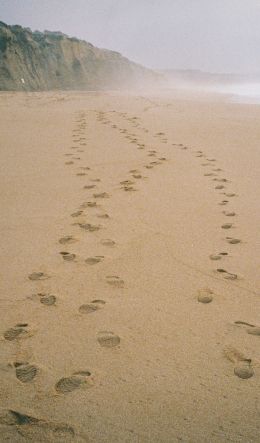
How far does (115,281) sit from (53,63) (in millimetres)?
30178

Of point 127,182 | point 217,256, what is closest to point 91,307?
point 217,256

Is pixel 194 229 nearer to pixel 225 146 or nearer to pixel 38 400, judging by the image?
pixel 38 400

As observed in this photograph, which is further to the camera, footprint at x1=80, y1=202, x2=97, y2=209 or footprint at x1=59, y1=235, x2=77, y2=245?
footprint at x1=80, y1=202, x2=97, y2=209

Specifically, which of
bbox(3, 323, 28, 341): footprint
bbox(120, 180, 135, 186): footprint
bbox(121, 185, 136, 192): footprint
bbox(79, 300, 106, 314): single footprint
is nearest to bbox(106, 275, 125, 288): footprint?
bbox(79, 300, 106, 314): single footprint

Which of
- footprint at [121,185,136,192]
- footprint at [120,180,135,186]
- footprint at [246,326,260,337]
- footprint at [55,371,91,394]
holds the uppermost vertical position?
footprint at [120,180,135,186]

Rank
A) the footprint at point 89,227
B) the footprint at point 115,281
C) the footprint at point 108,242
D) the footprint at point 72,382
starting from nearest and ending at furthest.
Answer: the footprint at point 72,382, the footprint at point 115,281, the footprint at point 108,242, the footprint at point 89,227

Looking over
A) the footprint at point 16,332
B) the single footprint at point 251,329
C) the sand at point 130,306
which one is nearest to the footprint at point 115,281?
the sand at point 130,306

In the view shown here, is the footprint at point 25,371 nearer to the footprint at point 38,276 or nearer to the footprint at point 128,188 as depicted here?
the footprint at point 38,276

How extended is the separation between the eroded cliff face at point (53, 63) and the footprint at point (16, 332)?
23.7 metres

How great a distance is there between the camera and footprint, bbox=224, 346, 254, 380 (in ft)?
3.84

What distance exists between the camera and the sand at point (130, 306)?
1.03 m

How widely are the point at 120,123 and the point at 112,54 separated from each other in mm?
35249

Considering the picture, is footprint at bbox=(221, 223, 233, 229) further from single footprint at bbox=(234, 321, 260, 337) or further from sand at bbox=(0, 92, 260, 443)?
single footprint at bbox=(234, 321, 260, 337)

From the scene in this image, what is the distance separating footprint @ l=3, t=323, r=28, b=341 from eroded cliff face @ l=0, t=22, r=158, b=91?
23.7 m
